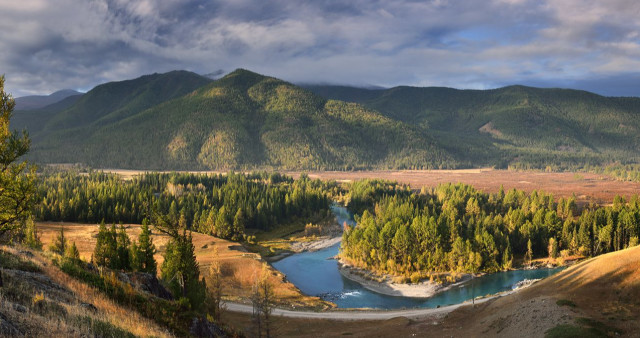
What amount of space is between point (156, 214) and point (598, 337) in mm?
49661

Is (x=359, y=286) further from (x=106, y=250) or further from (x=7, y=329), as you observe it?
(x=7, y=329)

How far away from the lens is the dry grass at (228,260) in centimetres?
10286

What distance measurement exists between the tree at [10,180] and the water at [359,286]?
280ft

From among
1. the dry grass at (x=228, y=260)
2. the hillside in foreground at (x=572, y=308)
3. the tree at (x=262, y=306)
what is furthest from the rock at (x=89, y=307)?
the dry grass at (x=228, y=260)

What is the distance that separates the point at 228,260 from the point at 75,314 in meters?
105

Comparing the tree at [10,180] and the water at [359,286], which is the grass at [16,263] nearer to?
the tree at [10,180]

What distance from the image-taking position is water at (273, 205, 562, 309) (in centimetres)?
10475

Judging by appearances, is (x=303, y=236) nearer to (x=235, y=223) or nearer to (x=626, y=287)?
(x=235, y=223)

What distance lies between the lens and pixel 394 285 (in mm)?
116688

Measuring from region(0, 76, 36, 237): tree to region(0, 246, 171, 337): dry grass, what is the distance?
4427mm

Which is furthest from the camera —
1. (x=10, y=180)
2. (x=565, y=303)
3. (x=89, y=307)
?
(x=565, y=303)

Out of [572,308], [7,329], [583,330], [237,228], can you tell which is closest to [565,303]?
[572,308]

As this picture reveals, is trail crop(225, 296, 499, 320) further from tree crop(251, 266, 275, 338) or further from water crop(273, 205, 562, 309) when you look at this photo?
water crop(273, 205, 562, 309)

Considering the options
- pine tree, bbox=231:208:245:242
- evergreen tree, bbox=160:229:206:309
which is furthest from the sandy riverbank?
evergreen tree, bbox=160:229:206:309
